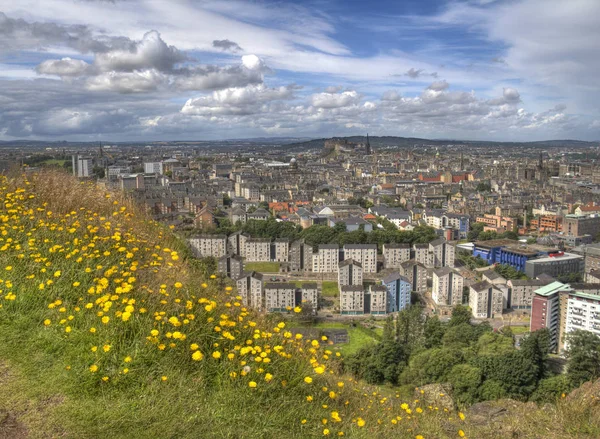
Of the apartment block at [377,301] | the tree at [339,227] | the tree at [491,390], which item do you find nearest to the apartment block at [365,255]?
the tree at [339,227]

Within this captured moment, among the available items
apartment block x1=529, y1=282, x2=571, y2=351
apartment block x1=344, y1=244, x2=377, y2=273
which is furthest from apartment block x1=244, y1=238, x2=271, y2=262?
apartment block x1=529, y1=282, x2=571, y2=351

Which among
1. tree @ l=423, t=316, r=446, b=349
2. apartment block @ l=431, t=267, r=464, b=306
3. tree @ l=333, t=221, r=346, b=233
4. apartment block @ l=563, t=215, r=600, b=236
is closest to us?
tree @ l=423, t=316, r=446, b=349

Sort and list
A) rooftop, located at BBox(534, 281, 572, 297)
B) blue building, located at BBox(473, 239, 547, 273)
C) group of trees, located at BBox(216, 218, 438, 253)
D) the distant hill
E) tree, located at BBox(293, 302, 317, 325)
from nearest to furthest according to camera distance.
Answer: rooftop, located at BBox(534, 281, 572, 297)
tree, located at BBox(293, 302, 317, 325)
blue building, located at BBox(473, 239, 547, 273)
group of trees, located at BBox(216, 218, 438, 253)
the distant hill

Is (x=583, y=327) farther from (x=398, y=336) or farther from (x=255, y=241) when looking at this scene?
(x=255, y=241)

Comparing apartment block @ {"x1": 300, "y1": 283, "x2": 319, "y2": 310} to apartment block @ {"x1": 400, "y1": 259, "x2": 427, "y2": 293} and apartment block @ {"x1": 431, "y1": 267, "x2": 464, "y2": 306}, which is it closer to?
apartment block @ {"x1": 400, "y1": 259, "x2": 427, "y2": 293}

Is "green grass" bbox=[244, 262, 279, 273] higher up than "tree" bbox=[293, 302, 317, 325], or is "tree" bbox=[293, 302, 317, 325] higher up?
"tree" bbox=[293, 302, 317, 325]
